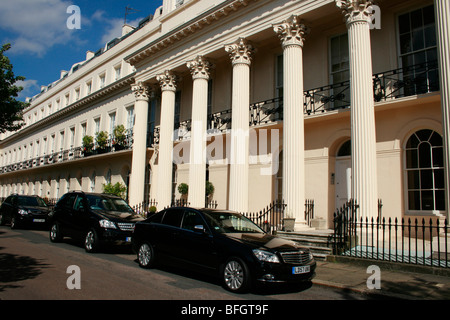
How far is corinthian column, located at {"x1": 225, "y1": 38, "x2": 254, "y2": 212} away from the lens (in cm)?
1454

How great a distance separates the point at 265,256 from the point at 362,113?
6743mm

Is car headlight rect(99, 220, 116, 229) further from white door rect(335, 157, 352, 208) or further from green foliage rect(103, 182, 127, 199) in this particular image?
green foliage rect(103, 182, 127, 199)

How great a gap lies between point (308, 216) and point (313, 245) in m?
3.22

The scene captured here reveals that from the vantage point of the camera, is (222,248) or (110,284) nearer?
(110,284)

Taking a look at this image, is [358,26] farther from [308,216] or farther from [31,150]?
[31,150]

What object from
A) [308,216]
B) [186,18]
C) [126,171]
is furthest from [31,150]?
[308,216]

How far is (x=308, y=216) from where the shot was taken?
13.7m

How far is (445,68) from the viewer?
9.44m

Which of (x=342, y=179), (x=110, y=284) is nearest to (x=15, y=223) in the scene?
(x=110, y=284)

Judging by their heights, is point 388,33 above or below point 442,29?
above

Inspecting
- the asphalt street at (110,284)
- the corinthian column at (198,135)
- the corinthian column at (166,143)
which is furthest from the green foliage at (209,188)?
the asphalt street at (110,284)

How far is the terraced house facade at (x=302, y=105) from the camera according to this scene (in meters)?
11.6

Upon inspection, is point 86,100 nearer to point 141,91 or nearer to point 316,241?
point 141,91

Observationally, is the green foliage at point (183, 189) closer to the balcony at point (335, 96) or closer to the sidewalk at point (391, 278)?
the balcony at point (335, 96)
